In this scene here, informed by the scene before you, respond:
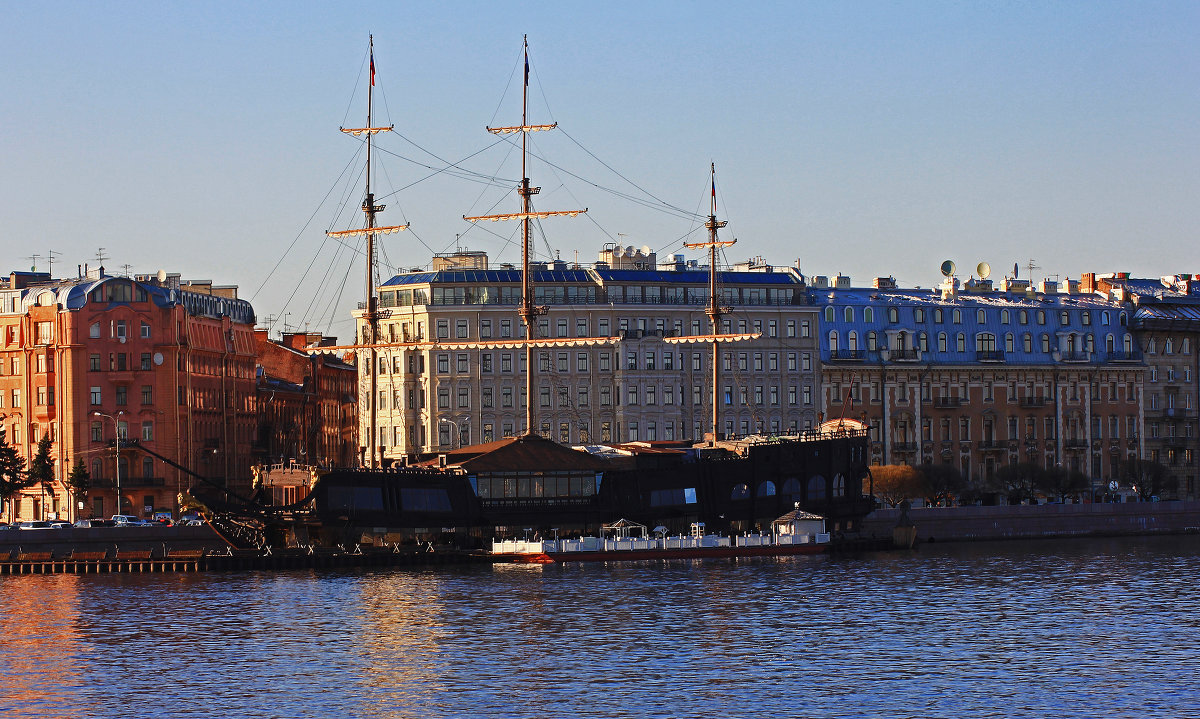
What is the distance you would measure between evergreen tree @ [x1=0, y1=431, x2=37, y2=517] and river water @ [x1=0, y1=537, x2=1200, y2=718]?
2013 centimetres

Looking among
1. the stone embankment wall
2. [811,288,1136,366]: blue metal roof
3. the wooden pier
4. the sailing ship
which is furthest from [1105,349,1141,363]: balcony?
the wooden pier

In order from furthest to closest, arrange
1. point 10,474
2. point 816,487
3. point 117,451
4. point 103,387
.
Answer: point 103,387
point 10,474
point 117,451
point 816,487

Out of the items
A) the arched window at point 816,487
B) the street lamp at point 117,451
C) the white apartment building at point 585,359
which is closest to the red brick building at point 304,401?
the white apartment building at point 585,359

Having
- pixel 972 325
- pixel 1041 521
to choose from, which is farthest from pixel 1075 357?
pixel 1041 521

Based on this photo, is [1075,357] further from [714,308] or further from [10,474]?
[10,474]

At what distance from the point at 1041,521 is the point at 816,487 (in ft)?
48.5

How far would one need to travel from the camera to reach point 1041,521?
109m

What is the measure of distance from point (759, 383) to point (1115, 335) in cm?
2476

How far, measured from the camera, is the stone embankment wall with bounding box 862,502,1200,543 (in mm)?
106500

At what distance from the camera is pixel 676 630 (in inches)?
2466

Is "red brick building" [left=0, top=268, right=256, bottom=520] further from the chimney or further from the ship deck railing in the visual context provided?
the chimney

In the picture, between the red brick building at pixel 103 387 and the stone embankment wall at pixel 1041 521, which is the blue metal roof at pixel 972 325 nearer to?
the stone embankment wall at pixel 1041 521

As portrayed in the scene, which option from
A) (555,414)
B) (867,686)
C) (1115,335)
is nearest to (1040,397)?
(1115,335)

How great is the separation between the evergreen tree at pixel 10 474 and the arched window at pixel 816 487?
38.7 m
